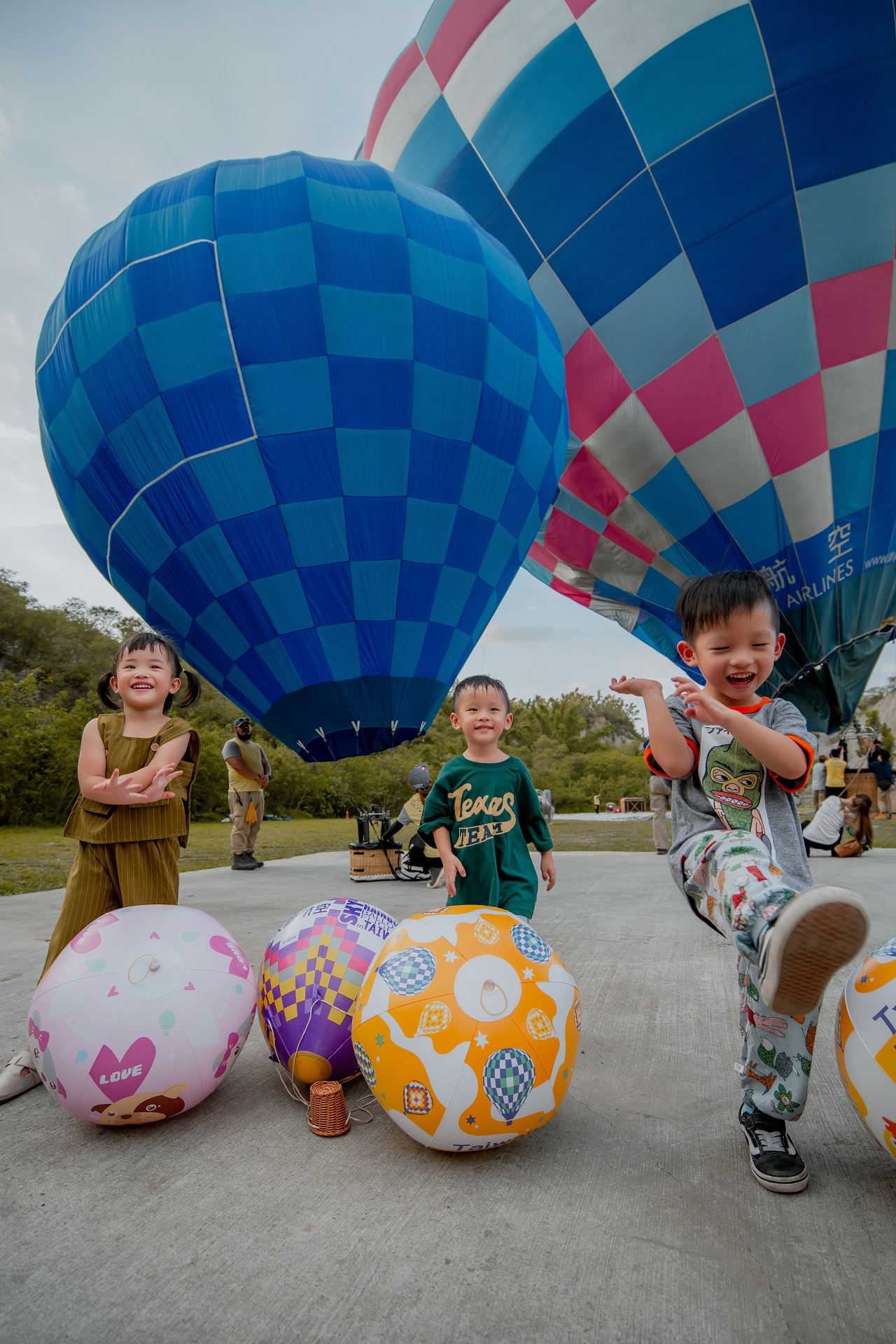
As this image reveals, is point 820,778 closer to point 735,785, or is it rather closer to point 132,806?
point 735,785

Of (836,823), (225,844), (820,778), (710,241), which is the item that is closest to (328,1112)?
(710,241)

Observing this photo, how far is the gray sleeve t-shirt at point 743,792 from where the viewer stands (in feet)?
6.73

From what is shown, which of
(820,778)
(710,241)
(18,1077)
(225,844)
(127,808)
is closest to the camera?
(18,1077)

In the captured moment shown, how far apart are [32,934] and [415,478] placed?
13.7ft

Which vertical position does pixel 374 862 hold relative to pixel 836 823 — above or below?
below

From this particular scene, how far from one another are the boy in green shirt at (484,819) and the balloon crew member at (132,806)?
942 mm

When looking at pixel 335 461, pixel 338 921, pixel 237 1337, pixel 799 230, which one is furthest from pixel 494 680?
pixel 799 230

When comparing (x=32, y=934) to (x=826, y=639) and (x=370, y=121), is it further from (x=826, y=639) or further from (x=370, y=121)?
(x=370, y=121)

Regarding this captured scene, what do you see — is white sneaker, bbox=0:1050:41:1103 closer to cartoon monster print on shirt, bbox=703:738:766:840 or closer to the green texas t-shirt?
the green texas t-shirt

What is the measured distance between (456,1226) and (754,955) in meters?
0.88

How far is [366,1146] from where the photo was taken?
2.04m

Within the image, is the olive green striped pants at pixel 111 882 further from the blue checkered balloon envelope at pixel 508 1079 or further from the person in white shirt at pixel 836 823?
the person in white shirt at pixel 836 823

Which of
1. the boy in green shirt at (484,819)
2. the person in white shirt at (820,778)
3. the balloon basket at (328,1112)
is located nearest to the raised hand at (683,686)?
the boy in green shirt at (484,819)

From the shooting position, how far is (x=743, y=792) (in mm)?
2111
